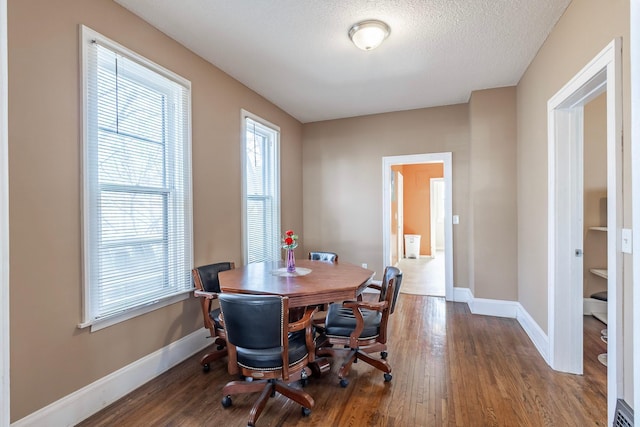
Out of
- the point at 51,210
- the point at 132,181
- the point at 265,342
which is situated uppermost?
the point at 132,181

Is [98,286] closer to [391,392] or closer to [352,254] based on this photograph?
[391,392]

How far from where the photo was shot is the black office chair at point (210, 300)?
2385 mm

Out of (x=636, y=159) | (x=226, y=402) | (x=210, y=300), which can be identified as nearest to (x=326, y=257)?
(x=210, y=300)

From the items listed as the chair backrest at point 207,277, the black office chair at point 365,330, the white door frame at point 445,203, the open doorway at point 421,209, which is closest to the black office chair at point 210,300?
the chair backrest at point 207,277

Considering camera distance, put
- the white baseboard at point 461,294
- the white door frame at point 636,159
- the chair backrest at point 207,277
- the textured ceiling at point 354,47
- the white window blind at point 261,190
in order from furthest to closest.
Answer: the white baseboard at point 461,294 < the white window blind at point 261,190 < the chair backrest at point 207,277 < the textured ceiling at point 354,47 < the white door frame at point 636,159

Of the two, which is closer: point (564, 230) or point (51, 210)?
point (51, 210)

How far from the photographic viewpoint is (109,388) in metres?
2.06

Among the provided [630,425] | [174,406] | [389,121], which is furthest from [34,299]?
[389,121]

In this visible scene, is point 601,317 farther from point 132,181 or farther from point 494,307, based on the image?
point 132,181

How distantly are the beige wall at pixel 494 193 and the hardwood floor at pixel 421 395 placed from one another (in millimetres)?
967

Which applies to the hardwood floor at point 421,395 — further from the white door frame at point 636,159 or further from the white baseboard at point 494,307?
the white door frame at point 636,159

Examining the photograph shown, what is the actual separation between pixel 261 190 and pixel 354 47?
6.65 ft

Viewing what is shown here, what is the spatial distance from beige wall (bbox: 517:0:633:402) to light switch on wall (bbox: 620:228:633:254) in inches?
1.6

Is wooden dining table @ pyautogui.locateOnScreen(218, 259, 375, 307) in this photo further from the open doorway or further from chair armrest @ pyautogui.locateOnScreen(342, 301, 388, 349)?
the open doorway
